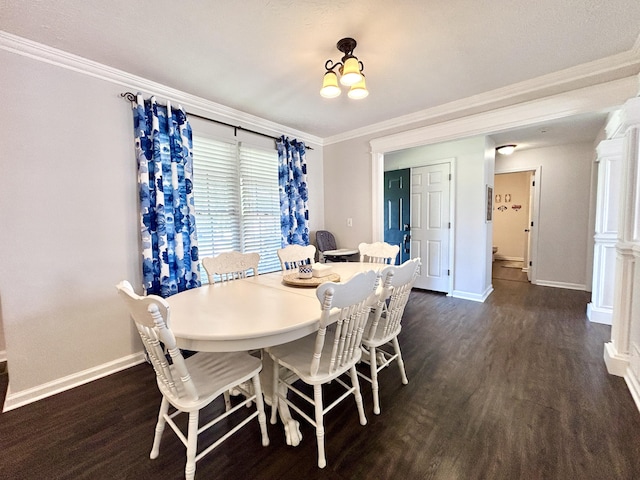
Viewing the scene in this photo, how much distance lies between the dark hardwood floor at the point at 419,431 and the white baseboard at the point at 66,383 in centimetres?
6

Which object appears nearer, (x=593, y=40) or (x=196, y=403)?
(x=196, y=403)

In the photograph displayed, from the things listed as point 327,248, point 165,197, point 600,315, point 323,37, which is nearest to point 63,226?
point 165,197

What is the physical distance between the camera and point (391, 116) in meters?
3.28

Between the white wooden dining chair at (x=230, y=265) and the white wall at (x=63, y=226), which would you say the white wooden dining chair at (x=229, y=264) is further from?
the white wall at (x=63, y=226)

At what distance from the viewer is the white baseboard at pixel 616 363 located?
205 cm

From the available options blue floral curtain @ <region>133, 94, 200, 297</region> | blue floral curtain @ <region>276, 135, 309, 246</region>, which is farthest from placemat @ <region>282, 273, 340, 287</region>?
blue floral curtain @ <region>276, 135, 309, 246</region>

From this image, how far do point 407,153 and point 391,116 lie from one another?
1398 mm

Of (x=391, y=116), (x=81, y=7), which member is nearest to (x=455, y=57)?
(x=391, y=116)

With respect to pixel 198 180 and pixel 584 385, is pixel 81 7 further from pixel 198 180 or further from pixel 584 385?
pixel 584 385

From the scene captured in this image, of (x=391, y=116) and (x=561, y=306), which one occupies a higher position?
(x=391, y=116)

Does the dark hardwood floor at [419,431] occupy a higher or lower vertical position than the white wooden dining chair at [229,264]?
lower

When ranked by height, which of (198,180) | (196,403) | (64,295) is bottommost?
(196,403)

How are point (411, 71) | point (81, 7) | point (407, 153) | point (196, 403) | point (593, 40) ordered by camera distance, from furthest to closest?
point (407, 153)
point (411, 71)
point (593, 40)
point (81, 7)
point (196, 403)

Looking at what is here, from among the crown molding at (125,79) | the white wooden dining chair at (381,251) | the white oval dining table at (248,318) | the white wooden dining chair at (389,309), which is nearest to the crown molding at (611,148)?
the white wooden dining chair at (381,251)
